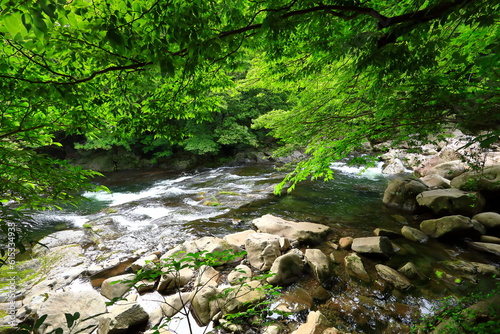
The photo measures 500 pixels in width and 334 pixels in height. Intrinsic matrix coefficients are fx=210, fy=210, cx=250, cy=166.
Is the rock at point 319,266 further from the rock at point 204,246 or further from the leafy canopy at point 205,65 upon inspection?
the leafy canopy at point 205,65

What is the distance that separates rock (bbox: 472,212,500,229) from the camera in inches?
216

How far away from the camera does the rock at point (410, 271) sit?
13.5 ft

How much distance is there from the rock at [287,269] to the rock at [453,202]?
16.8 feet

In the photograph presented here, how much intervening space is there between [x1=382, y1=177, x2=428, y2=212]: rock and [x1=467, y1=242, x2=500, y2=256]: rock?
7.08ft

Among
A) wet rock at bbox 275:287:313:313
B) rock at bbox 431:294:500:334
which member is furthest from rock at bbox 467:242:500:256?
wet rock at bbox 275:287:313:313

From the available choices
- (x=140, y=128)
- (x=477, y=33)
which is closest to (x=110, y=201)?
(x=140, y=128)

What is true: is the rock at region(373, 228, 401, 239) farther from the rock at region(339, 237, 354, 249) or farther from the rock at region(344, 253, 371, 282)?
the rock at region(344, 253, 371, 282)

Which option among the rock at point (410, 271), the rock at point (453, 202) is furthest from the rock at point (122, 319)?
the rock at point (453, 202)

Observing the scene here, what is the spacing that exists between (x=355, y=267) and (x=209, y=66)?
4646 mm

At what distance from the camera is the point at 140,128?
8.89 ft

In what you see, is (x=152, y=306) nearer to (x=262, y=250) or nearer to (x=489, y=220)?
(x=262, y=250)

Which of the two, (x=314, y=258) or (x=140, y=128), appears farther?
(x=314, y=258)

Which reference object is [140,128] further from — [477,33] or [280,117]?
[477,33]

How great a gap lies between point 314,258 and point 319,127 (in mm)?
2726
